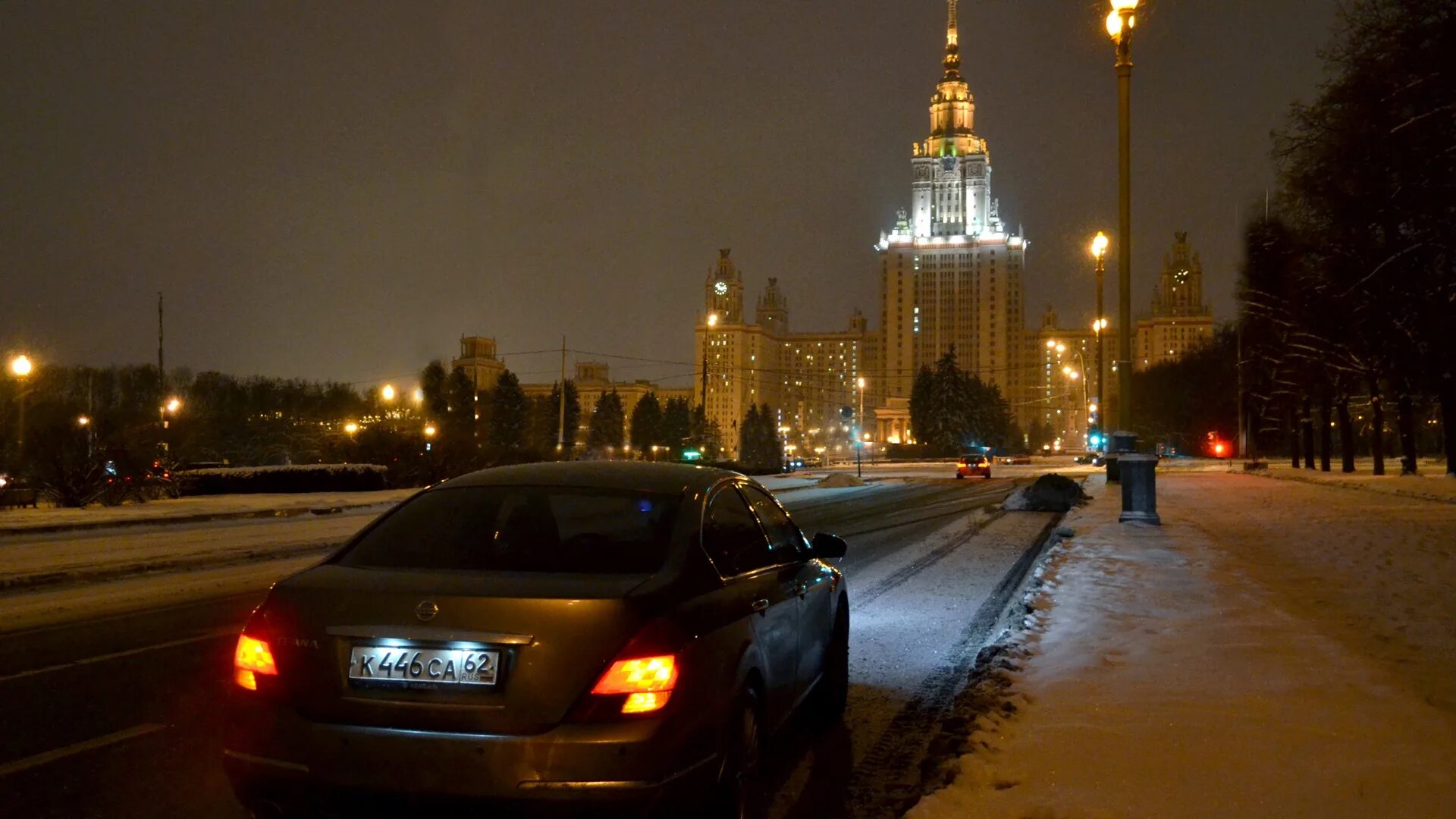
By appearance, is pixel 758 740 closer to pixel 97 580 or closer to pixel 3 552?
pixel 97 580

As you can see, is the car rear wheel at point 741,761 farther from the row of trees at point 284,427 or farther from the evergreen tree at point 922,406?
the evergreen tree at point 922,406

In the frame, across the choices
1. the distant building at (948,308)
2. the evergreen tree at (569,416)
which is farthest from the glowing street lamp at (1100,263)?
the distant building at (948,308)

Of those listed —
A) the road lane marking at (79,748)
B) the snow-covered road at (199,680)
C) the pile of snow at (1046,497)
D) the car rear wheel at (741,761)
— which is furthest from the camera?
the pile of snow at (1046,497)

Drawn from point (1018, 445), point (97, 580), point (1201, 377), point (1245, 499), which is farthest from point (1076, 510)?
point (1018, 445)

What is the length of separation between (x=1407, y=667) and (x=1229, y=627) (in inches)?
Answer: 62.1

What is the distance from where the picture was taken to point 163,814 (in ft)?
16.1

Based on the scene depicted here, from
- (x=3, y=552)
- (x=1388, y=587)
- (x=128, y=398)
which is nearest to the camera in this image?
(x=1388, y=587)

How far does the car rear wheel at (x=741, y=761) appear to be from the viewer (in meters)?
4.30

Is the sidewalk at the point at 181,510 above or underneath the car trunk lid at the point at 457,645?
underneath

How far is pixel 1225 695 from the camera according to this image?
683 cm

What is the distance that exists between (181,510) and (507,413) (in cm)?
7747

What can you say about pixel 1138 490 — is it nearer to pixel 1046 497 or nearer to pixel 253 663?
pixel 1046 497

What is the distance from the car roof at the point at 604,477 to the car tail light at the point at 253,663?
1352 millimetres

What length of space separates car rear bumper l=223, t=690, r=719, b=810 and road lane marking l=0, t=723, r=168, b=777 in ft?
8.02
